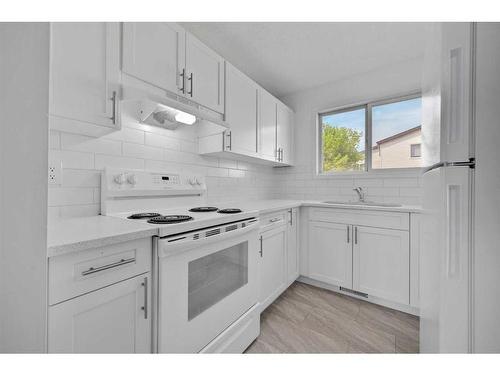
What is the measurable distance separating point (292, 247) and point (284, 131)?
143cm

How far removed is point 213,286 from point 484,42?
4.72 ft

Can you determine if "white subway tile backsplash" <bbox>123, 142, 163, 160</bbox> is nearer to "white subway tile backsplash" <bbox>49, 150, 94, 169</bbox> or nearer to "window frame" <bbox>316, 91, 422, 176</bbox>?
"white subway tile backsplash" <bbox>49, 150, 94, 169</bbox>

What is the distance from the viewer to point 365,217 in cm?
196

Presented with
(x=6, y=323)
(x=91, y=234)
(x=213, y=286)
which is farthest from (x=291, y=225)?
(x=6, y=323)

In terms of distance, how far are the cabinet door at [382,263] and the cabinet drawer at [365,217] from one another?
0.17 feet

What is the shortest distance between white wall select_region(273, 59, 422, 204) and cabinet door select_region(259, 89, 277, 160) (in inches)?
22.8

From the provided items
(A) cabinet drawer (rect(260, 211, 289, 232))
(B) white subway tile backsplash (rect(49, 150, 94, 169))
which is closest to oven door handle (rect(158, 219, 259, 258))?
Answer: (A) cabinet drawer (rect(260, 211, 289, 232))

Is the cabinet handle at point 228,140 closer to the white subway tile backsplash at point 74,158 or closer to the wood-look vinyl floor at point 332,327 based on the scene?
the white subway tile backsplash at point 74,158

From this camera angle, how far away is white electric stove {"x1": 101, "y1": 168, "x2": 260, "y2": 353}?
93cm

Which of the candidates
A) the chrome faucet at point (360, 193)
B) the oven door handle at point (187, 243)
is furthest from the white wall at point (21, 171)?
the chrome faucet at point (360, 193)

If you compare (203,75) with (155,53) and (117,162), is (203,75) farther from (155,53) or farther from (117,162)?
(117,162)

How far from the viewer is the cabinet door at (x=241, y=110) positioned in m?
1.82

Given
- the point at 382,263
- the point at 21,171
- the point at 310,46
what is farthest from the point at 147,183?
the point at 382,263

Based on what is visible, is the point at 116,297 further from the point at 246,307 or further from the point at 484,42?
the point at 484,42
